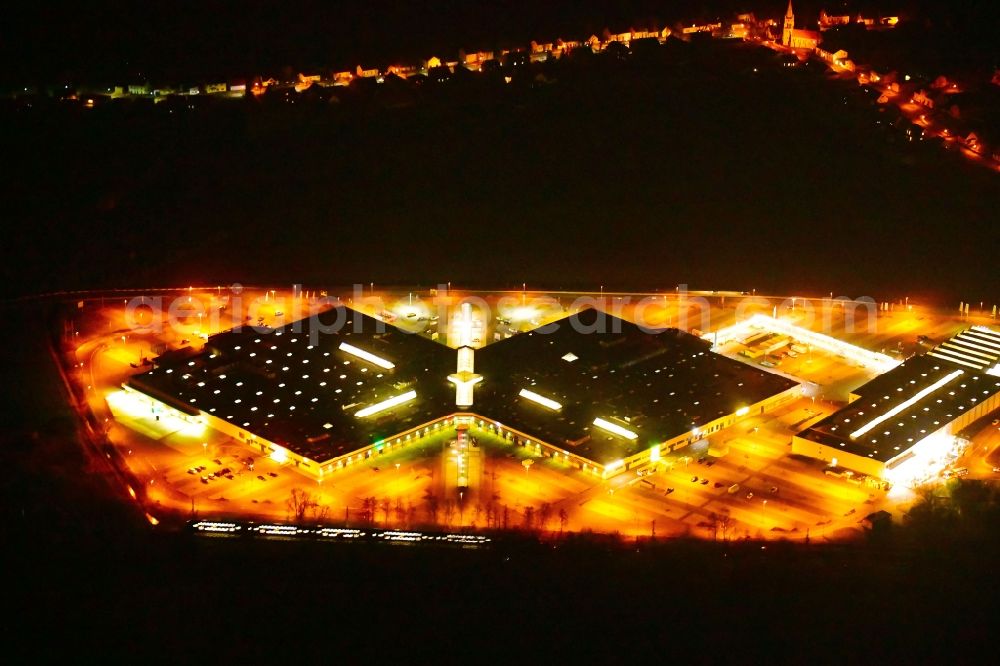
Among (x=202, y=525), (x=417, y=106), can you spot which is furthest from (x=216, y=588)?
(x=417, y=106)

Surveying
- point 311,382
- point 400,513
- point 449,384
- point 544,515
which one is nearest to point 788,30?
point 449,384

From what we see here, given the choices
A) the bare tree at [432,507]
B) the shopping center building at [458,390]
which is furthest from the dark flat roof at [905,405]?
the bare tree at [432,507]

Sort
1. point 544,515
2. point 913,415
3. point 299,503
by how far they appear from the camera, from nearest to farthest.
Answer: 1. point 544,515
2. point 299,503
3. point 913,415

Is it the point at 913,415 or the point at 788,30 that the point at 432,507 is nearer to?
the point at 913,415

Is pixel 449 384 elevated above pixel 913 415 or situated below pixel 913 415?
above

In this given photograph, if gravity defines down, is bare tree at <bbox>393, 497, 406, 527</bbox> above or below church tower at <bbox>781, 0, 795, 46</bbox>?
below

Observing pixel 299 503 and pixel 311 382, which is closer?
pixel 299 503

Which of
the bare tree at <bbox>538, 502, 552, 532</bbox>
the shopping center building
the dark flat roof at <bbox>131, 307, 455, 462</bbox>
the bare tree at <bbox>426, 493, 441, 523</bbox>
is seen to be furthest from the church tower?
the bare tree at <bbox>426, 493, 441, 523</bbox>

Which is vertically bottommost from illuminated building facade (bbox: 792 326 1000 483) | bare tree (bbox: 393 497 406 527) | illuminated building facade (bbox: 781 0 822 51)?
bare tree (bbox: 393 497 406 527)

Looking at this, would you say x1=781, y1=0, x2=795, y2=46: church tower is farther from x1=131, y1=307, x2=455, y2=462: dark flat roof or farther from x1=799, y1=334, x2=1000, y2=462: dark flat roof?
x1=131, y1=307, x2=455, y2=462: dark flat roof

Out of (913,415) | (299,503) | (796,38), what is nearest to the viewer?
(299,503)

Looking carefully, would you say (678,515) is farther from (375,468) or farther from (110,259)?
(110,259)
